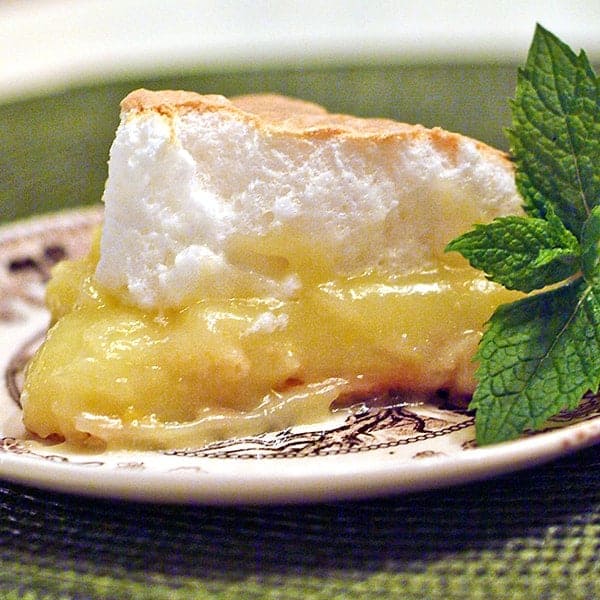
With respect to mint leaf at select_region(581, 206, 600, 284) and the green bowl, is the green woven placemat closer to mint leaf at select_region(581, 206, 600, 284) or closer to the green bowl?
mint leaf at select_region(581, 206, 600, 284)

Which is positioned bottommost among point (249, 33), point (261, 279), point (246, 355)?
point (246, 355)

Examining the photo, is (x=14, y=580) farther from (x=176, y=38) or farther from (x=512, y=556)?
(x=176, y=38)

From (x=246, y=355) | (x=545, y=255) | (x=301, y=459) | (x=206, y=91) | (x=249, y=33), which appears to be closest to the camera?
(x=301, y=459)

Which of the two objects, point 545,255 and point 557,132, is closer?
point 545,255

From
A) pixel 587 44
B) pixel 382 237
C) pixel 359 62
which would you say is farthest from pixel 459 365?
pixel 587 44

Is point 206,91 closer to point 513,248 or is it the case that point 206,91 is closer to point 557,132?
point 557,132

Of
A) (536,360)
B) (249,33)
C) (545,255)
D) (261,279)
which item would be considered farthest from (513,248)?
(249,33)

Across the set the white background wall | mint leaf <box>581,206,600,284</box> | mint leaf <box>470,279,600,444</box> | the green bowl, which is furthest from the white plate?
the white background wall
